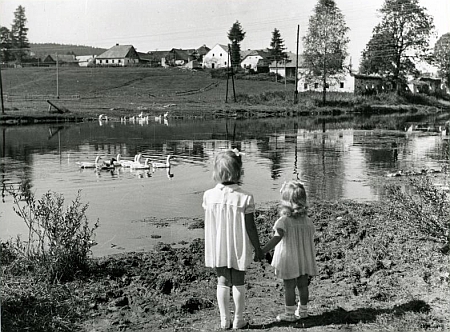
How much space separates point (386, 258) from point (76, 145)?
80.1 feet

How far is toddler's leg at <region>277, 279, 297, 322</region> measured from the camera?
19.6 ft

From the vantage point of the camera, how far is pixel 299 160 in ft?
77.8

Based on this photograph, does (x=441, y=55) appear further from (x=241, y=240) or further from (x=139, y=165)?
(x=241, y=240)

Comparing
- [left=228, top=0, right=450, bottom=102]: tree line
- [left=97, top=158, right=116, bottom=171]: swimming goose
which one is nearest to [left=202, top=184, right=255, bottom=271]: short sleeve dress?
[left=97, top=158, right=116, bottom=171]: swimming goose

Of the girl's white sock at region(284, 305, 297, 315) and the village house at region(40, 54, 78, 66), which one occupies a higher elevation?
the village house at region(40, 54, 78, 66)

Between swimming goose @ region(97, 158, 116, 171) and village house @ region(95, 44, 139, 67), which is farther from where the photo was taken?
village house @ region(95, 44, 139, 67)

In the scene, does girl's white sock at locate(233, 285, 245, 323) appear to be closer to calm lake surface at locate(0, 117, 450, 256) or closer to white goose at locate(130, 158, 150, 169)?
calm lake surface at locate(0, 117, 450, 256)

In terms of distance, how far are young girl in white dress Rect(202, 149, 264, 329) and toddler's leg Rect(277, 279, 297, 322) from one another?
42 cm

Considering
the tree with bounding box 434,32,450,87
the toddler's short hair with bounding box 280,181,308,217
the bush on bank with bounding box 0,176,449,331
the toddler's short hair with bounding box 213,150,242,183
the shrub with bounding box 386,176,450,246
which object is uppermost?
the tree with bounding box 434,32,450,87

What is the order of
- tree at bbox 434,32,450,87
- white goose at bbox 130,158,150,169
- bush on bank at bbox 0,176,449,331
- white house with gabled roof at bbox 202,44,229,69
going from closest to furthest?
bush on bank at bbox 0,176,449,331
white goose at bbox 130,158,150,169
tree at bbox 434,32,450,87
white house with gabled roof at bbox 202,44,229,69

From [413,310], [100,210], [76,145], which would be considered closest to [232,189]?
[413,310]

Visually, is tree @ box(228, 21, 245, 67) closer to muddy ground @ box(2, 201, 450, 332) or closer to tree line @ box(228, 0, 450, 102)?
tree line @ box(228, 0, 450, 102)

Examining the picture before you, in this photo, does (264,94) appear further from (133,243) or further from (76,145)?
(133,243)

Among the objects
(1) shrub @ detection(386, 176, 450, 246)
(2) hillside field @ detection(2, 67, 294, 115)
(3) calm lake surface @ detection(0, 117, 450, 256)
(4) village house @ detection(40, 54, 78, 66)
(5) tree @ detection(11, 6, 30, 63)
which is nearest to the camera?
(1) shrub @ detection(386, 176, 450, 246)
